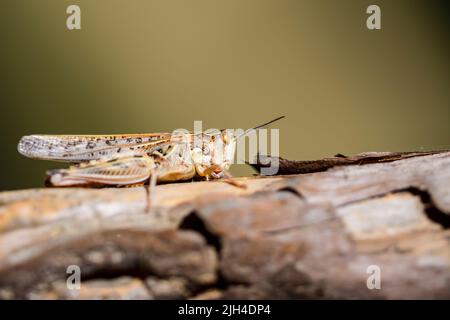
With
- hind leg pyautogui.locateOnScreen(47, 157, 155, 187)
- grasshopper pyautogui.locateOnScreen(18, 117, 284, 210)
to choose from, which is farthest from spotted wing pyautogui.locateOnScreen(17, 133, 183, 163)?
hind leg pyautogui.locateOnScreen(47, 157, 155, 187)

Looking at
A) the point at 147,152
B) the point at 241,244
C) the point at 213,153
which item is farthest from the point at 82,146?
the point at 241,244

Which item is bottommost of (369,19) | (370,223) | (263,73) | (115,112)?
(370,223)

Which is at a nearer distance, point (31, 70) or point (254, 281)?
point (254, 281)

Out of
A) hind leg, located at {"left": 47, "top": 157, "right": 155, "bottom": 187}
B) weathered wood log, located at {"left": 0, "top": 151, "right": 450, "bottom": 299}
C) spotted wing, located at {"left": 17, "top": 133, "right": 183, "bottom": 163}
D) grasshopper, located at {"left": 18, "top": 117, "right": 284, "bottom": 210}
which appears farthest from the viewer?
spotted wing, located at {"left": 17, "top": 133, "right": 183, "bottom": 163}

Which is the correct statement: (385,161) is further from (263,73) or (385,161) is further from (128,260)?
(263,73)

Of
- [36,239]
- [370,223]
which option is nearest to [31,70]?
[36,239]

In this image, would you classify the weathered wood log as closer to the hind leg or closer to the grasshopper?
the hind leg

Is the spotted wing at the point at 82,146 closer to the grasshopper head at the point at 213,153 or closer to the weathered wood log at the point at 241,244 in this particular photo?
the grasshopper head at the point at 213,153
